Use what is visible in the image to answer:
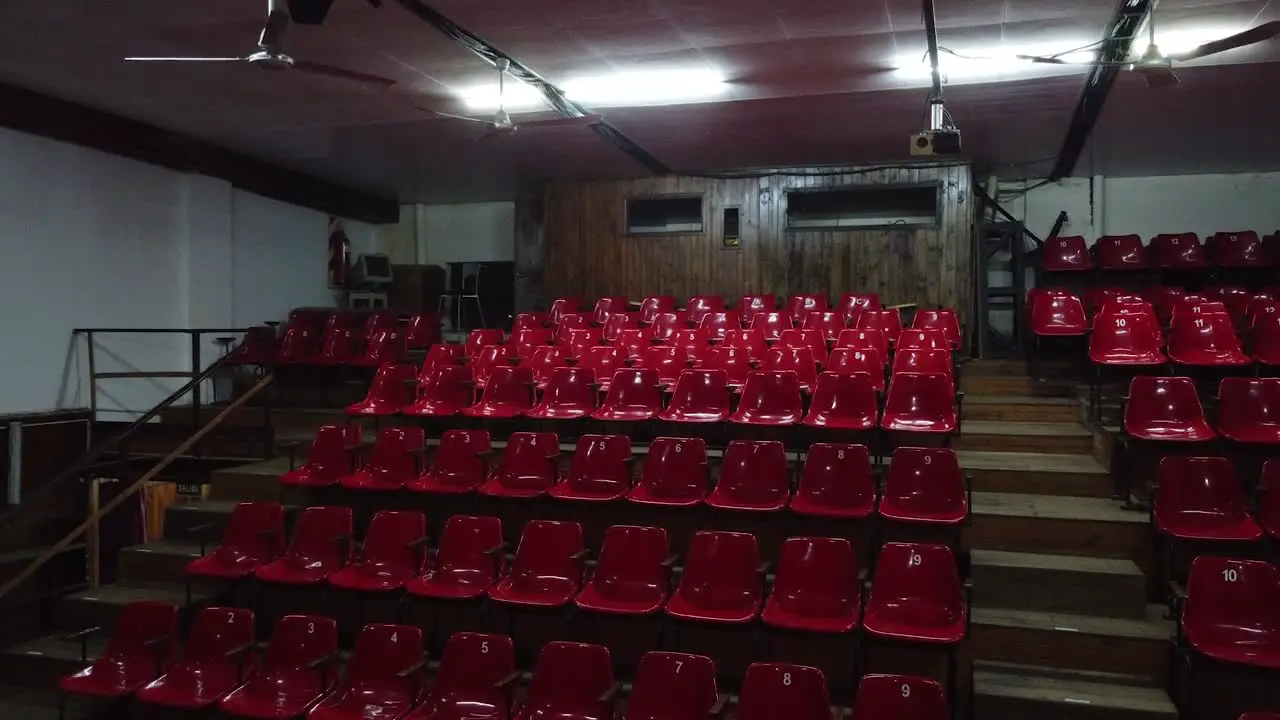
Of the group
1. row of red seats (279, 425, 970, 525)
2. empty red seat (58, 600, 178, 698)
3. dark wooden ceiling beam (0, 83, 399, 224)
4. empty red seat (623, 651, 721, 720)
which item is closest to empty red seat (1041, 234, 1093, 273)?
row of red seats (279, 425, 970, 525)

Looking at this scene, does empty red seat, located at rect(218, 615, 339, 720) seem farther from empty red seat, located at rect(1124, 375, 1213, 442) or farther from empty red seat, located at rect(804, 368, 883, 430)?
empty red seat, located at rect(1124, 375, 1213, 442)

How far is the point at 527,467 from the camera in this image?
5.14 metres

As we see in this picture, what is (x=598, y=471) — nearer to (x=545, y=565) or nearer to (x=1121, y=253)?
(x=545, y=565)

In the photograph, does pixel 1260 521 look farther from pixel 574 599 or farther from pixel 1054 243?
pixel 1054 243

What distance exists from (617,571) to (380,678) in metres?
1.19

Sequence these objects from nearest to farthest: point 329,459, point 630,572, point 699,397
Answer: point 630,572, point 329,459, point 699,397

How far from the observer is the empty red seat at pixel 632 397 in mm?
5641

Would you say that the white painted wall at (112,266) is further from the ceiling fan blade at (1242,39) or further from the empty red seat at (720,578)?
the ceiling fan blade at (1242,39)

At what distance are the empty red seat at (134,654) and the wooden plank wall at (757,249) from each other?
610 cm

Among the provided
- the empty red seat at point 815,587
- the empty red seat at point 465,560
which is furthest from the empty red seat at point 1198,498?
the empty red seat at point 465,560

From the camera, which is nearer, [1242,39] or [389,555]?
[1242,39]

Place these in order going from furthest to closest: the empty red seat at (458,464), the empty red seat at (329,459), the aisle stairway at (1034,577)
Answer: the empty red seat at (329,459)
the empty red seat at (458,464)
the aisle stairway at (1034,577)

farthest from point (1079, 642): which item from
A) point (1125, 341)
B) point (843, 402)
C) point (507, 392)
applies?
point (507, 392)

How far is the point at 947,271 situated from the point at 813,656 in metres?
5.69
